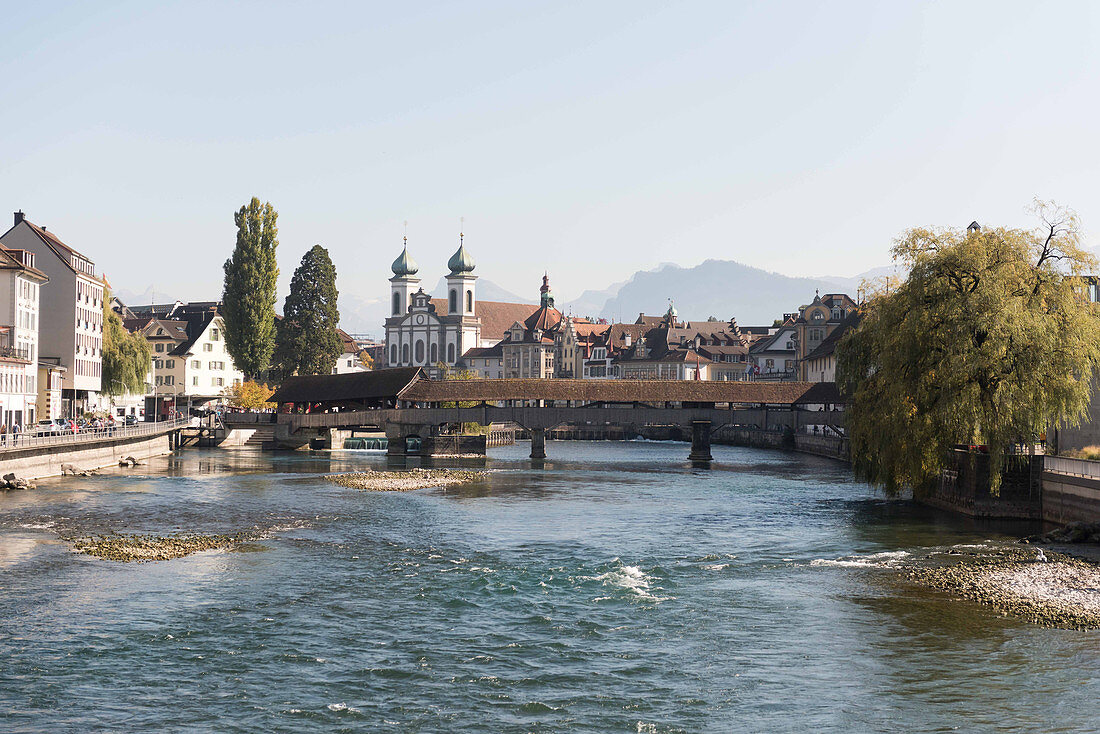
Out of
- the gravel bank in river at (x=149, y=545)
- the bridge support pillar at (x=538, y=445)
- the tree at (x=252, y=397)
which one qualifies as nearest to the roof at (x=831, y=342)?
the bridge support pillar at (x=538, y=445)

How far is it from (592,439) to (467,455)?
43.6 meters

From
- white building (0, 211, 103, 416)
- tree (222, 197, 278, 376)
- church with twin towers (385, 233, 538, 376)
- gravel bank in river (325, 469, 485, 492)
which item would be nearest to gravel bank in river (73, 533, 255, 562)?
gravel bank in river (325, 469, 485, 492)

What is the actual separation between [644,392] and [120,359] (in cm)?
3968

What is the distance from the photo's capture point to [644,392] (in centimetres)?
7275

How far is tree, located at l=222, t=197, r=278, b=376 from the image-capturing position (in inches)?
3703

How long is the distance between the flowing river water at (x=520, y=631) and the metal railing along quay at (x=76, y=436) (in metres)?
9.51

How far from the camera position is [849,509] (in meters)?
43.4

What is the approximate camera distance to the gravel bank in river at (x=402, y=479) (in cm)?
5326

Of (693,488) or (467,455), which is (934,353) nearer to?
(693,488)

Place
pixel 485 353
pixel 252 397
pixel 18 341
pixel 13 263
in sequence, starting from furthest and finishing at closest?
pixel 485 353, pixel 252 397, pixel 18 341, pixel 13 263

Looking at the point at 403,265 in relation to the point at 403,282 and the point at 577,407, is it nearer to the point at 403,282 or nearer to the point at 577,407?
the point at 403,282

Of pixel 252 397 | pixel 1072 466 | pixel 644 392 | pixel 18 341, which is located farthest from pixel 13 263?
pixel 1072 466

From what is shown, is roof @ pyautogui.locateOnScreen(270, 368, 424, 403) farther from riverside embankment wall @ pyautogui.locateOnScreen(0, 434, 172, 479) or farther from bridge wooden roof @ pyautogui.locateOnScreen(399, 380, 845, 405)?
riverside embankment wall @ pyautogui.locateOnScreen(0, 434, 172, 479)

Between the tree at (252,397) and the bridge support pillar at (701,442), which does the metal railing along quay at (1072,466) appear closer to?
the bridge support pillar at (701,442)
